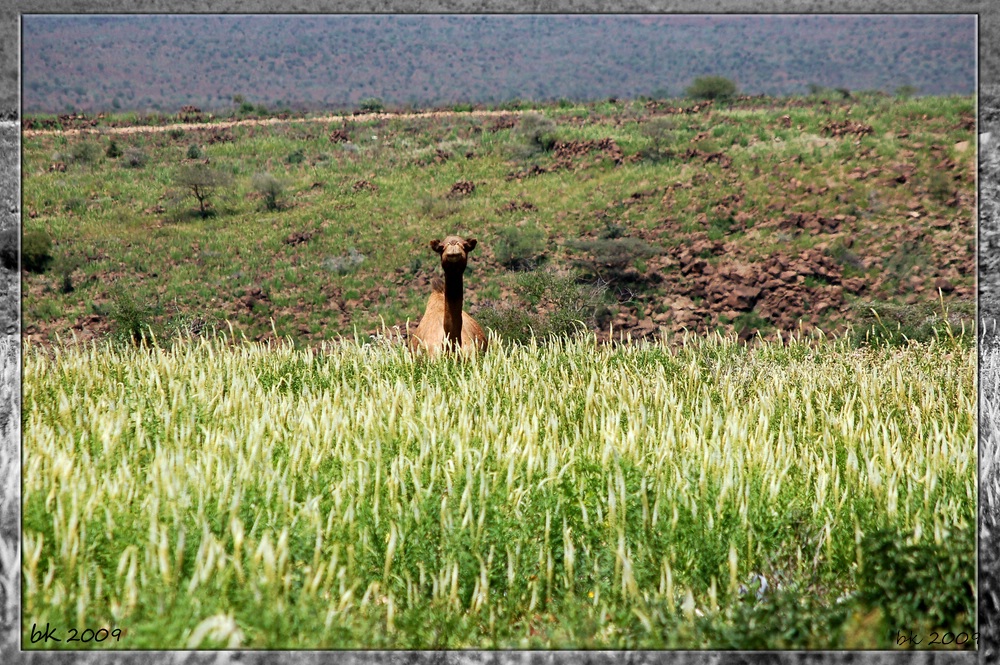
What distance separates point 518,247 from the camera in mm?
23656

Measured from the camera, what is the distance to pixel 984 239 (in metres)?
2.97

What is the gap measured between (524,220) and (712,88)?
804 inches

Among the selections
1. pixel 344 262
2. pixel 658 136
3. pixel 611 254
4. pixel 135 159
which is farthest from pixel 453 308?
pixel 135 159

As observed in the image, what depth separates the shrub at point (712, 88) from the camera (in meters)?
41.9

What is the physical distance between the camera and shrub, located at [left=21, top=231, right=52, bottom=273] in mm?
20194

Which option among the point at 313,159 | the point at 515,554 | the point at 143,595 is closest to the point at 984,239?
the point at 515,554

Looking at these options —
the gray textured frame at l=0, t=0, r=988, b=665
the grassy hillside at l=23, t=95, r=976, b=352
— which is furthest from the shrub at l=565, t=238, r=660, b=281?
the gray textured frame at l=0, t=0, r=988, b=665

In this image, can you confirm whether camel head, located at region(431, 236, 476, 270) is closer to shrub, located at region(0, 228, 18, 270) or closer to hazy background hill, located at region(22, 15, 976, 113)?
hazy background hill, located at region(22, 15, 976, 113)

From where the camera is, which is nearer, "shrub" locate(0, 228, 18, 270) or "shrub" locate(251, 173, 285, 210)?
"shrub" locate(0, 228, 18, 270)

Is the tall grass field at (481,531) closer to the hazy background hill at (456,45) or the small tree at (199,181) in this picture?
the hazy background hill at (456,45)

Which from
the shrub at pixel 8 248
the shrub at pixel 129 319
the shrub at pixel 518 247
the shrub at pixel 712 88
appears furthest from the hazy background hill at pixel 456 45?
the shrub at pixel 712 88

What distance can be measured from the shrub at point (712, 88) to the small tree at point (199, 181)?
964 inches

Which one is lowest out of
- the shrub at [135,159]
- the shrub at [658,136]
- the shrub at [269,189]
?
the shrub at [269,189]

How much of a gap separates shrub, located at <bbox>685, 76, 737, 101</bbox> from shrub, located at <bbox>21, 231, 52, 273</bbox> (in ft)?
101
